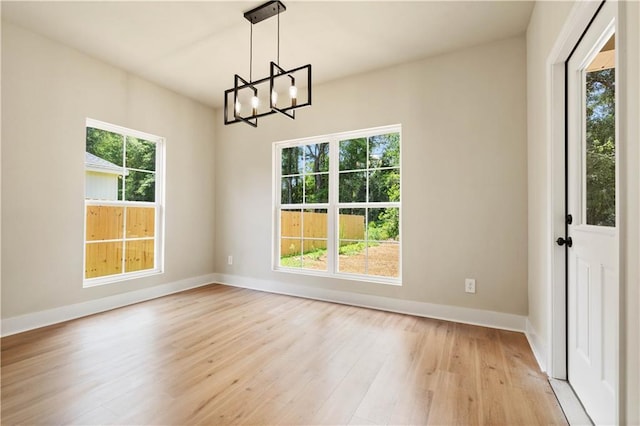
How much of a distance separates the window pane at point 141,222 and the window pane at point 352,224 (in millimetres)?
2573

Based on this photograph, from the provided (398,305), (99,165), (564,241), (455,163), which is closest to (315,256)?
(398,305)

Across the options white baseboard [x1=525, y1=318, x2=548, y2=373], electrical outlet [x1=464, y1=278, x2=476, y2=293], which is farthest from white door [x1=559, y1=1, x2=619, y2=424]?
electrical outlet [x1=464, y1=278, x2=476, y2=293]

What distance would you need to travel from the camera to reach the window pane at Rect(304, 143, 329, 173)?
3971mm

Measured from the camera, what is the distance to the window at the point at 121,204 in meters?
3.38

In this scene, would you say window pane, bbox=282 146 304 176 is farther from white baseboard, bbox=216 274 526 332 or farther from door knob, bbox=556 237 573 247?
door knob, bbox=556 237 573 247

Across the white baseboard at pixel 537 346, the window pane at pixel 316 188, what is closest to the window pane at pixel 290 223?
the window pane at pixel 316 188

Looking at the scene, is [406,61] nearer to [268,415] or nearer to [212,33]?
[212,33]

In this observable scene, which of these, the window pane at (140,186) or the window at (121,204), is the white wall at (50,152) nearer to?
the window at (121,204)

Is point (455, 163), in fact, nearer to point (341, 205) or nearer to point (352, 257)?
point (341, 205)

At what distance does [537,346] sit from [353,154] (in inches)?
103

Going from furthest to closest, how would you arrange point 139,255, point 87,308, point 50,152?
point 139,255 < point 87,308 < point 50,152

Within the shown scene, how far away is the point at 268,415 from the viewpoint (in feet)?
5.23

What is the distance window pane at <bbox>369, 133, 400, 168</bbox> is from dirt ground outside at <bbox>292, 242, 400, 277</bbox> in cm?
97

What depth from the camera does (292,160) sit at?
4.26 m
